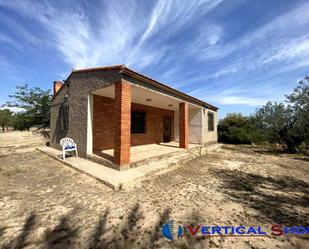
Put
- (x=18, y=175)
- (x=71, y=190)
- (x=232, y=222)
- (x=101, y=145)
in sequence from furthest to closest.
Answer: (x=101, y=145) < (x=18, y=175) < (x=71, y=190) < (x=232, y=222)

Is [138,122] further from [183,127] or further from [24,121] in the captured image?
[24,121]

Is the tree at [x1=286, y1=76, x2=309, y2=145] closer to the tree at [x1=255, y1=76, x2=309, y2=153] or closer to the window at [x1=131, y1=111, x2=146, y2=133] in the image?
the tree at [x1=255, y1=76, x2=309, y2=153]

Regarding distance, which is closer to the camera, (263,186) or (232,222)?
(232,222)

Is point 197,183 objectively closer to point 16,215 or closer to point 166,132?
point 16,215

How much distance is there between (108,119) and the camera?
24.5 ft

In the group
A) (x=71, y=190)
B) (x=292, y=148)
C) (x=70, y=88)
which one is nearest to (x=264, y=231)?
(x=71, y=190)

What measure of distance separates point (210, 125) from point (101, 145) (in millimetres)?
8697

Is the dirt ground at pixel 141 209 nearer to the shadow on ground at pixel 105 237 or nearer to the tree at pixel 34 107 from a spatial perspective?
the shadow on ground at pixel 105 237

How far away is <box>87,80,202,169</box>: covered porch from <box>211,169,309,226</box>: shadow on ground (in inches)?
117

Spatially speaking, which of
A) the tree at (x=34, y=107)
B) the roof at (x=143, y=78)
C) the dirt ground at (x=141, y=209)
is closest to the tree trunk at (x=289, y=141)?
the roof at (x=143, y=78)

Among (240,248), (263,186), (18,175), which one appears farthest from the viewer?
(18,175)

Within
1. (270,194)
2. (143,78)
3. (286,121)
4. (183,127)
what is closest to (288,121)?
(286,121)

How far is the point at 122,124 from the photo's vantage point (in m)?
4.70

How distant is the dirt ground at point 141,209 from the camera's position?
2.04 m
